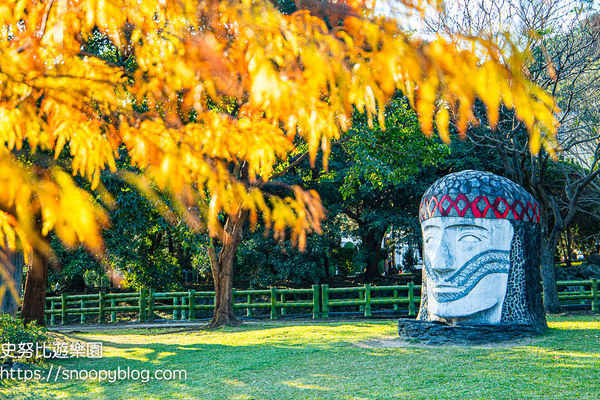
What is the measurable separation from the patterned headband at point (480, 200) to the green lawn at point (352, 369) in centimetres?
202

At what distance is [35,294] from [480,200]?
998cm

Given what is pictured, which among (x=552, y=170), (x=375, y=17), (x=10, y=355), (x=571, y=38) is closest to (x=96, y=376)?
(x=10, y=355)

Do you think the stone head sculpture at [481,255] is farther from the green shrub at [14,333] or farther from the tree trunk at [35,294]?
the tree trunk at [35,294]

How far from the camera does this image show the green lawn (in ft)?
20.3

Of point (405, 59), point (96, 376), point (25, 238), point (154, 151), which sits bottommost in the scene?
point (96, 376)

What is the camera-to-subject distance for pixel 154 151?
8.43 ft

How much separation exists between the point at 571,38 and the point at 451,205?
678 cm

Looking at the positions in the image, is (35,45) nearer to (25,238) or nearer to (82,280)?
(25,238)

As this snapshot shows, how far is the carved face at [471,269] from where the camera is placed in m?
8.86

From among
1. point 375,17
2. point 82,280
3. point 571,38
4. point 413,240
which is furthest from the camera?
point 82,280

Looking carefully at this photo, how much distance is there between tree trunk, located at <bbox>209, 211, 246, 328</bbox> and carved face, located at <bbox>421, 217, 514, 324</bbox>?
6823 mm

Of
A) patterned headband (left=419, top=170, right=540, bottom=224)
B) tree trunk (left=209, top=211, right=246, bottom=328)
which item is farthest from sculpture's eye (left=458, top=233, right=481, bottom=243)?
tree trunk (left=209, top=211, right=246, bottom=328)

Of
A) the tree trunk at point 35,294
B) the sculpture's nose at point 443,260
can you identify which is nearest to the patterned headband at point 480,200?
the sculpture's nose at point 443,260

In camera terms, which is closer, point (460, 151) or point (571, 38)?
point (571, 38)
